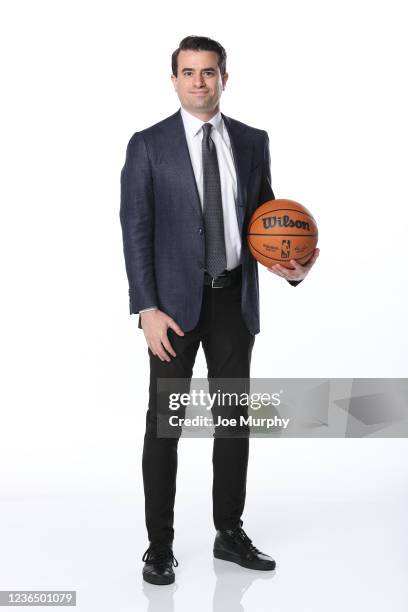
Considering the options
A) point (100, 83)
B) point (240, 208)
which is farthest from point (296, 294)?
point (240, 208)

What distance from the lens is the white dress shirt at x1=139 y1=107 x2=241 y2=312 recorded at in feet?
12.3

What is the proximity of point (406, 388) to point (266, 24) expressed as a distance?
215 cm

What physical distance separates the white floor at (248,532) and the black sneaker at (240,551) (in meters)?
0.04

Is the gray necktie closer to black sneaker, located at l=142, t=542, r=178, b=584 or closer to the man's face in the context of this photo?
the man's face

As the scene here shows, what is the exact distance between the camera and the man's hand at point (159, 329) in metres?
3.71

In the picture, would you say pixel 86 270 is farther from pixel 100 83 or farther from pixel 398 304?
pixel 398 304

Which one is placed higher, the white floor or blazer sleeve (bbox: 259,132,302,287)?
blazer sleeve (bbox: 259,132,302,287)

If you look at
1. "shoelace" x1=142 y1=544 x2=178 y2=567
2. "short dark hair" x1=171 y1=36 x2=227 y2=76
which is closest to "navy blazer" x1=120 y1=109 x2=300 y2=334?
"short dark hair" x1=171 y1=36 x2=227 y2=76

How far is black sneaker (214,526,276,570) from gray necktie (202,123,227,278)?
1.08 metres

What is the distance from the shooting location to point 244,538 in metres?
4.05

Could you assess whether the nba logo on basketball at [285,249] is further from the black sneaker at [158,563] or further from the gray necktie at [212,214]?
the black sneaker at [158,563]

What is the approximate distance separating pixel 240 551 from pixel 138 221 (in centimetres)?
138

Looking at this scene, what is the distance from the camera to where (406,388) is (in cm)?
564

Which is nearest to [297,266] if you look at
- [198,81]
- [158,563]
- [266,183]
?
[266,183]
